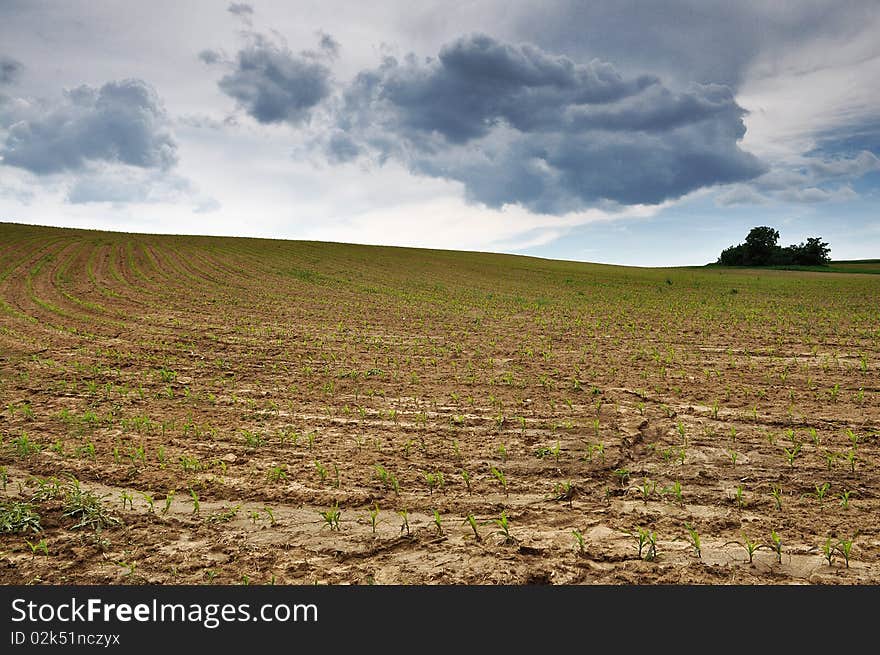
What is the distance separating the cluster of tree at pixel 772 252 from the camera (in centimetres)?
7675

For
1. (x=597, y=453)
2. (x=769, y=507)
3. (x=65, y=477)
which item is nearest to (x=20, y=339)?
(x=65, y=477)

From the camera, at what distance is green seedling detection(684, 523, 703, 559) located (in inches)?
145

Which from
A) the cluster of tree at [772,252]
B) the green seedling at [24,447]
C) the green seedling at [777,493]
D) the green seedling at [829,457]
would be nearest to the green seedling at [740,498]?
the green seedling at [777,493]

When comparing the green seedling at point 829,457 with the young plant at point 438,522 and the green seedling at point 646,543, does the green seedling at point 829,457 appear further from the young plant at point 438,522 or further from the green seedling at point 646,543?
the young plant at point 438,522

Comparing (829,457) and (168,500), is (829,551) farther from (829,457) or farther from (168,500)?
(168,500)

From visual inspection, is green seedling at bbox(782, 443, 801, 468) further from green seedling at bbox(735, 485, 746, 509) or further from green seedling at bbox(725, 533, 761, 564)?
green seedling at bbox(725, 533, 761, 564)

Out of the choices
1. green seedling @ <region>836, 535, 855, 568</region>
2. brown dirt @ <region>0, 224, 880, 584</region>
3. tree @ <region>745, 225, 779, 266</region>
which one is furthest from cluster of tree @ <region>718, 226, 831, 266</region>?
green seedling @ <region>836, 535, 855, 568</region>

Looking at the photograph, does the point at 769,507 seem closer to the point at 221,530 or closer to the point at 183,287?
the point at 221,530

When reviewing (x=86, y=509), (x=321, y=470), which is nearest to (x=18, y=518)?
(x=86, y=509)

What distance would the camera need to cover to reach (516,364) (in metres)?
9.70

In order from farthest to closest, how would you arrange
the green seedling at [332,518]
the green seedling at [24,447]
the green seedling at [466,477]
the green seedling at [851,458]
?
the green seedling at [24,447]
the green seedling at [851,458]
the green seedling at [466,477]
the green seedling at [332,518]

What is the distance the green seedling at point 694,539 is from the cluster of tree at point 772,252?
3452 inches

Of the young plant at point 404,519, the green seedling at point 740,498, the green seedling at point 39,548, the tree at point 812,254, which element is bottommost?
the green seedling at point 39,548

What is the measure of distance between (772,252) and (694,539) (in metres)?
90.8
